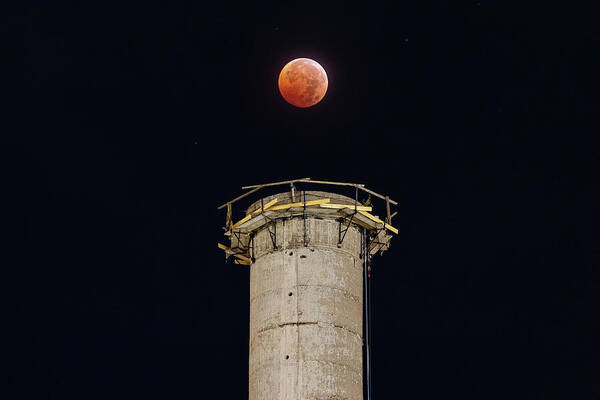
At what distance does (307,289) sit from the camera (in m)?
48.0

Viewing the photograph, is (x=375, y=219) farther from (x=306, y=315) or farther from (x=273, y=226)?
(x=306, y=315)

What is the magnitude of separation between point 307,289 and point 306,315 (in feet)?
2.70

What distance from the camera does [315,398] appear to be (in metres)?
46.9

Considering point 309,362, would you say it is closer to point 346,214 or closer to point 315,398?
point 315,398

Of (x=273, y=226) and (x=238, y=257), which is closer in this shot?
(x=273, y=226)

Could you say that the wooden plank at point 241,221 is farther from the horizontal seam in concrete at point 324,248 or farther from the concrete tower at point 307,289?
the horizontal seam in concrete at point 324,248

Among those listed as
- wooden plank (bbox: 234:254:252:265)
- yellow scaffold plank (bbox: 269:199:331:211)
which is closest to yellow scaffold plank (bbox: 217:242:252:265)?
wooden plank (bbox: 234:254:252:265)

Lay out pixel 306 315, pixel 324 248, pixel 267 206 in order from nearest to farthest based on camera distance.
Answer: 1. pixel 306 315
2. pixel 324 248
3. pixel 267 206

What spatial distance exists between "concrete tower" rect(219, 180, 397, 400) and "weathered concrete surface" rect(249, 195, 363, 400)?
0.03 m

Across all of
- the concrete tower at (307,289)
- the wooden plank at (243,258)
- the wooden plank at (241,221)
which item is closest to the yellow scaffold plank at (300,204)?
the concrete tower at (307,289)

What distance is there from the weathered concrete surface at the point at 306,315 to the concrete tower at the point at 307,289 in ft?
0.10

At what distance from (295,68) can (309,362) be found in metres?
9.70

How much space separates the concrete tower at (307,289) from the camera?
4731 centimetres

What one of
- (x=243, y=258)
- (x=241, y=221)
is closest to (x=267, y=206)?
(x=241, y=221)
